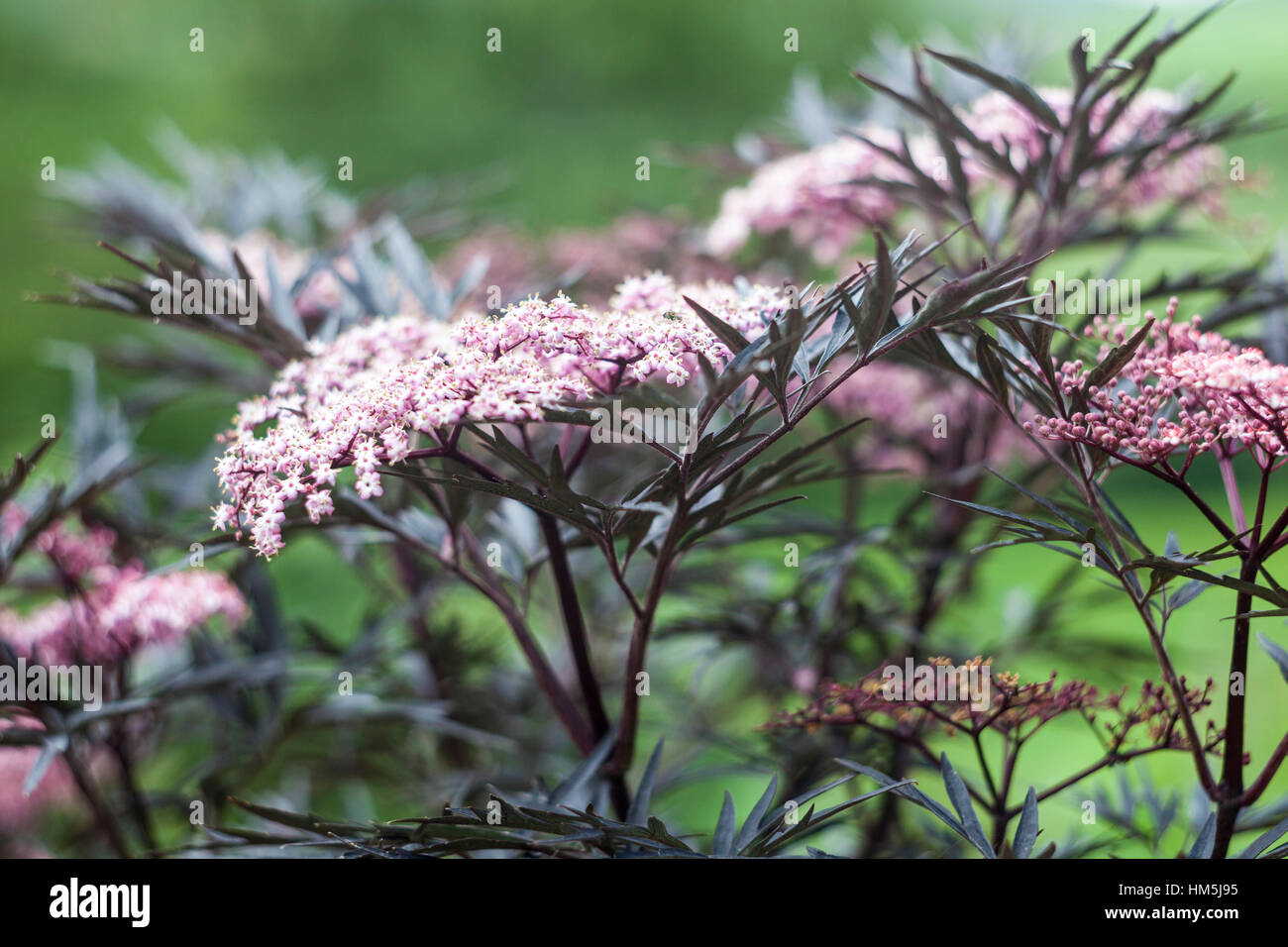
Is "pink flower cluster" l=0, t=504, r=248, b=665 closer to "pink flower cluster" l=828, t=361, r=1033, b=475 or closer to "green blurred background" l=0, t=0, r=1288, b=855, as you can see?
"pink flower cluster" l=828, t=361, r=1033, b=475

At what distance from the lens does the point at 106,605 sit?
2.44 ft

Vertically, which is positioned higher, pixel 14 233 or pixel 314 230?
pixel 14 233

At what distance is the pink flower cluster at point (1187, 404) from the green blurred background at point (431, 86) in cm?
218

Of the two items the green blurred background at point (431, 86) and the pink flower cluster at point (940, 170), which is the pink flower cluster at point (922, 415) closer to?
the pink flower cluster at point (940, 170)

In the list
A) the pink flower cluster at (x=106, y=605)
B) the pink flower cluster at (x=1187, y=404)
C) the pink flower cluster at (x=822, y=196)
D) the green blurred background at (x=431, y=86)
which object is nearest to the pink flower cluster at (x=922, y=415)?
the pink flower cluster at (x=822, y=196)

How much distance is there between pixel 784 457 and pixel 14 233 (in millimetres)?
2618

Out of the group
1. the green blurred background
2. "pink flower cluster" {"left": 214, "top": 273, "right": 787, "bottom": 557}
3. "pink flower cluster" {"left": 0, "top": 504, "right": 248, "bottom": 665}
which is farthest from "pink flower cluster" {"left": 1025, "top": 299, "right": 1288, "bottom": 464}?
the green blurred background

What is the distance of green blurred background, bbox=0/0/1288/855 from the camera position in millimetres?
2553

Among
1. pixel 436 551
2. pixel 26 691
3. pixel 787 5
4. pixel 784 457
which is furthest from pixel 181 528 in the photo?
pixel 787 5

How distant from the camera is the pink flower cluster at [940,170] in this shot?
2.34 ft

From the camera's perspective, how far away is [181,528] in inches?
34.8

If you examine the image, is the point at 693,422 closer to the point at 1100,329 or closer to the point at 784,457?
the point at 784,457

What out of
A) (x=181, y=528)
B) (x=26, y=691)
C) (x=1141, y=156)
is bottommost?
(x=26, y=691)
